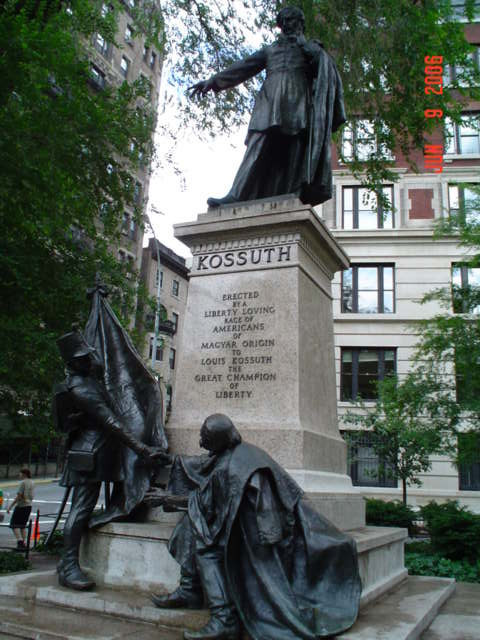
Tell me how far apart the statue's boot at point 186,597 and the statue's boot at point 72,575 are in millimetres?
866

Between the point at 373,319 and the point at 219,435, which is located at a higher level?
the point at 373,319

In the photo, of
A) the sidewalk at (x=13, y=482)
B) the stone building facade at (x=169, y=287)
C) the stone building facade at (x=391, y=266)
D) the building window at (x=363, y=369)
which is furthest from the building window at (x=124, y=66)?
the sidewalk at (x=13, y=482)

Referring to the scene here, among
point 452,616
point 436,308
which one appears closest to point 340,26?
point 452,616

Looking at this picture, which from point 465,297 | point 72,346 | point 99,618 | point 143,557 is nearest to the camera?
point 99,618

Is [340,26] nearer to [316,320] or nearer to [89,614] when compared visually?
[316,320]

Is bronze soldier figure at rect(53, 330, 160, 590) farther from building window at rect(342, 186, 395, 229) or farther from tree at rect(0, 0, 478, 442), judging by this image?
building window at rect(342, 186, 395, 229)

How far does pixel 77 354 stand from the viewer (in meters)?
5.62

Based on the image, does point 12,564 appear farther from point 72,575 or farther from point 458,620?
point 458,620

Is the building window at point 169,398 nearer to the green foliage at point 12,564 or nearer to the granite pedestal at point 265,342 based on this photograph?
the granite pedestal at point 265,342

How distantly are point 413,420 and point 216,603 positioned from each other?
15.5 metres

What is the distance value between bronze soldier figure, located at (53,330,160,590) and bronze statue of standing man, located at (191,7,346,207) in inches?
107

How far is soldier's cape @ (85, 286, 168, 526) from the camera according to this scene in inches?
222

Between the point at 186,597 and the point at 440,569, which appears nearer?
the point at 186,597

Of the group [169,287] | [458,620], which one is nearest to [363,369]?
[458,620]
